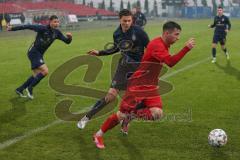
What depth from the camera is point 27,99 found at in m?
10.2

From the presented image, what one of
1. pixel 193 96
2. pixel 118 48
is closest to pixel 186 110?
pixel 193 96

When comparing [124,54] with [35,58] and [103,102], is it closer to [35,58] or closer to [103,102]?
[103,102]

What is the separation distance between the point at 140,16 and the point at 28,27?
44.7ft

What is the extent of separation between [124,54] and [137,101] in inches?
47.2

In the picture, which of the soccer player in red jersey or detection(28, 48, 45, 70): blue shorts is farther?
detection(28, 48, 45, 70): blue shorts

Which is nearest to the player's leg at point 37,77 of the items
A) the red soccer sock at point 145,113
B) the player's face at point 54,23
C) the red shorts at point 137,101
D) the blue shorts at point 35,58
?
the blue shorts at point 35,58

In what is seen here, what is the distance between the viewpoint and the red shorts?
634 cm

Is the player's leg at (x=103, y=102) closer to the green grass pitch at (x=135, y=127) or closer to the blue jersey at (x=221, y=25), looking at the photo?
the green grass pitch at (x=135, y=127)

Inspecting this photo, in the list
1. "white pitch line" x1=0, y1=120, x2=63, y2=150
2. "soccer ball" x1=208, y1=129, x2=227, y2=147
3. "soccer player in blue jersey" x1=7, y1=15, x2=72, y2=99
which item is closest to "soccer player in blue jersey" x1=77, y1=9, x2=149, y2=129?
"white pitch line" x1=0, y1=120, x2=63, y2=150

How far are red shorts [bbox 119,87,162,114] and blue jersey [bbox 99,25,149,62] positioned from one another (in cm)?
96

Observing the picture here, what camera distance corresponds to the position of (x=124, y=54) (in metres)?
7.36

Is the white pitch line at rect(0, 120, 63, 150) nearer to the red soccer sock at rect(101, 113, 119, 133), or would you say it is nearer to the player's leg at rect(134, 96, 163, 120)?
the red soccer sock at rect(101, 113, 119, 133)

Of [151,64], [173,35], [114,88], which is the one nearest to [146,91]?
[151,64]

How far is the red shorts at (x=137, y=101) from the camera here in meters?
6.34
